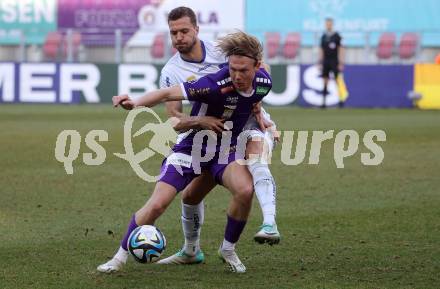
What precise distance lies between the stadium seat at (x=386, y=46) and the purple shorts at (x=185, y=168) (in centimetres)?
2453

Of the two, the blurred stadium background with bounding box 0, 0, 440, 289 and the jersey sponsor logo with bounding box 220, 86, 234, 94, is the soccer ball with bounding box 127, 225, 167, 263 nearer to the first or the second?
the blurred stadium background with bounding box 0, 0, 440, 289

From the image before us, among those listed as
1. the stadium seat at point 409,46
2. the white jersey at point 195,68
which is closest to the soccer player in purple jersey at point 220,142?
the white jersey at point 195,68

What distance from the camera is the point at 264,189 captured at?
7.25 metres

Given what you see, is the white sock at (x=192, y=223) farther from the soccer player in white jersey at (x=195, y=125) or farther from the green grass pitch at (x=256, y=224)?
the green grass pitch at (x=256, y=224)

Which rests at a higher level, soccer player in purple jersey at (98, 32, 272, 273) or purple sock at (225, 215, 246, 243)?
soccer player in purple jersey at (98, 32, 272, 273)

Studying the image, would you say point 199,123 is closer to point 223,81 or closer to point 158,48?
point 223,81

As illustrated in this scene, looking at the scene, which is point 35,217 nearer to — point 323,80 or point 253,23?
point 323,80

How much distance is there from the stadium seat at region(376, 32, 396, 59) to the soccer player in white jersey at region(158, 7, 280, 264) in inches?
952

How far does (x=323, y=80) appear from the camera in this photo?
2736cm

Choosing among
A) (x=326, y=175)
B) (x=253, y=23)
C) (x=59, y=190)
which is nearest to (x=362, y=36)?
(x=253, y=23)

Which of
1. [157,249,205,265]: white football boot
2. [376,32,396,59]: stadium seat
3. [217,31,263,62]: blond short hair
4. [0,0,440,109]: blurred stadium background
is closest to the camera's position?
[217,31,263,62]: blond short hair

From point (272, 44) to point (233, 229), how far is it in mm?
24979

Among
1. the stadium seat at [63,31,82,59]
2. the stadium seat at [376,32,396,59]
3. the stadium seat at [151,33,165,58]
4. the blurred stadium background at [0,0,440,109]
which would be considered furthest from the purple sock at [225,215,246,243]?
the stadium seat at [376,32,396,59]

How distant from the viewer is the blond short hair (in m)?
7.07
